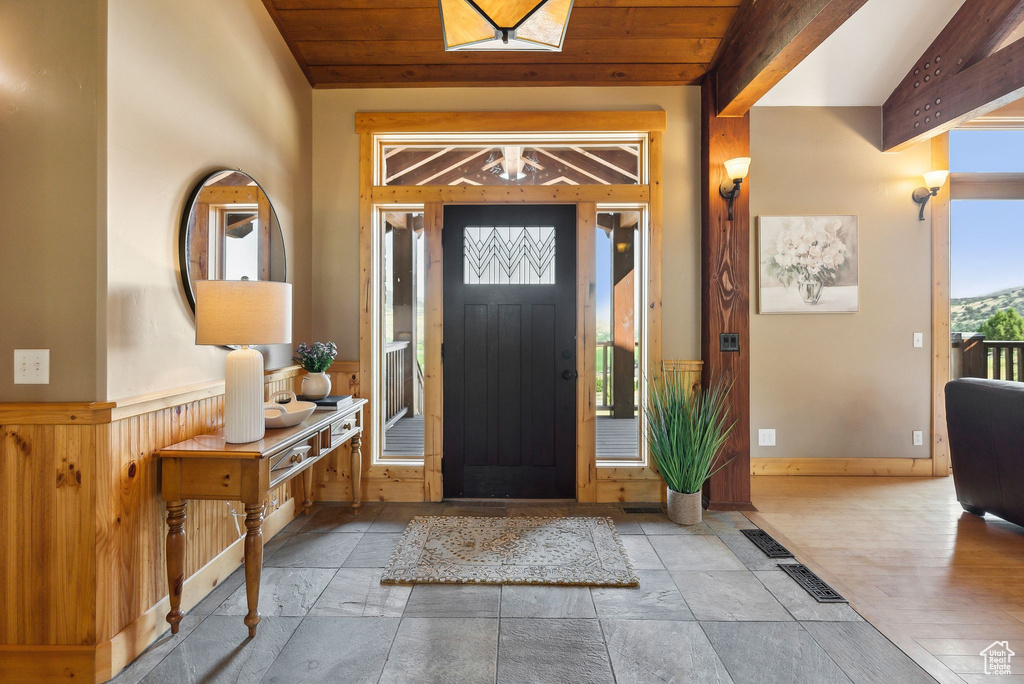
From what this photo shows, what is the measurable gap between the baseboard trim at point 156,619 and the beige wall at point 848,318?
364 cm

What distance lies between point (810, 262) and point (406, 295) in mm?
4006

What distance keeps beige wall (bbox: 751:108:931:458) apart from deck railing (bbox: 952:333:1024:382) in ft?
2.16

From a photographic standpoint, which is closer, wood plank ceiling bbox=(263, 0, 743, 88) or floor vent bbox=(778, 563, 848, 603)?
floor vent bbox=(778, 563, 848, 603)

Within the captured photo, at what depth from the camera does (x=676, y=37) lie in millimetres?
2906

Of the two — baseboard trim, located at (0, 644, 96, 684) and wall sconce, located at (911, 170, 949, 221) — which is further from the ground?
wall sconce, located at (911, 170, 949, 221)

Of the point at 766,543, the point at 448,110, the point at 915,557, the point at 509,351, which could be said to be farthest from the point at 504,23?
the point at 915,557

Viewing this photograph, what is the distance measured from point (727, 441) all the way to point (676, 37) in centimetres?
256

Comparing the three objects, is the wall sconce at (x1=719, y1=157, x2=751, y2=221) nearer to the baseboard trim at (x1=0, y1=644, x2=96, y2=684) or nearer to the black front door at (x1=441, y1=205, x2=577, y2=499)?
the black front door at (x1=441, y1=205, x2=577, y2=499)

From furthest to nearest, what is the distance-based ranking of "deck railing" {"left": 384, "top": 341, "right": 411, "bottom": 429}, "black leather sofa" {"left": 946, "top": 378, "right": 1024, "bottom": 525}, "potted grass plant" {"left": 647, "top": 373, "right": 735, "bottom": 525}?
"deck railing" {"left": 384, "top": 341, "right": 411, "bottom": 429} → "potted grass plant" {"left": 647, "top": 373, "right": 735, "bottom": 525} → "black leather sofa" {"left": 946, "top": 378, "right": 1024, "bottom": 525}

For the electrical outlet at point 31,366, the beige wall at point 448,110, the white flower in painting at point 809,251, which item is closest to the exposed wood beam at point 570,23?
the beige wall at point 448,110

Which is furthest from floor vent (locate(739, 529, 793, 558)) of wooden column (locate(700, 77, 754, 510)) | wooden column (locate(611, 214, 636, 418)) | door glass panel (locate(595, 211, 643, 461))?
wooden column (locate(611, 214, 636, 418))

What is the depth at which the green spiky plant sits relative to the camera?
2.88m

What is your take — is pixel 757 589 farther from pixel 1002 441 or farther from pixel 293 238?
pixel 293 238

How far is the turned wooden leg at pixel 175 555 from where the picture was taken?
1798 mm
